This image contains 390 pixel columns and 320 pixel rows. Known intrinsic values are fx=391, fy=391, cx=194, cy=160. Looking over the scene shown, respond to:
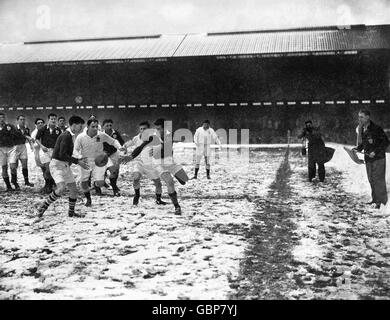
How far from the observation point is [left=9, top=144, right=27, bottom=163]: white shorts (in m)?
10.7

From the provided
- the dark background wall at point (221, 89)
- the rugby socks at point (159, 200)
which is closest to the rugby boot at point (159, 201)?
the rugby socks at point (159, 200)

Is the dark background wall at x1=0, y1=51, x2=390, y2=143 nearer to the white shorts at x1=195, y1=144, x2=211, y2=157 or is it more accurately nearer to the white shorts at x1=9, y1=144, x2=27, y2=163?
the white shorts at x1=195, y1=144, x2=211, y2=157

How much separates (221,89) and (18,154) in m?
17.3

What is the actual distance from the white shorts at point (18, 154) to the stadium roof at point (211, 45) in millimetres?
16752

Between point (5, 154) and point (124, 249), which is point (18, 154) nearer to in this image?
point (5, 154)

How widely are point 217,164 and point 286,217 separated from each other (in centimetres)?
922

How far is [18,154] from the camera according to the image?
35.6 ft

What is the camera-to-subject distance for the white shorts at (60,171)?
6.98m

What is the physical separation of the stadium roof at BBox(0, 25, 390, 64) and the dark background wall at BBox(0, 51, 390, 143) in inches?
24.9

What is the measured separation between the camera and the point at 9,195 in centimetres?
954

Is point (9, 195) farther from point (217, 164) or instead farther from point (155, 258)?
point (217, 164)

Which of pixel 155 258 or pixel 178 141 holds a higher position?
pixel 178 141

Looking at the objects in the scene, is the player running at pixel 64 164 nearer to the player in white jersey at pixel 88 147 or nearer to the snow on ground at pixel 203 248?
the snow on ground at pixel 203 248
